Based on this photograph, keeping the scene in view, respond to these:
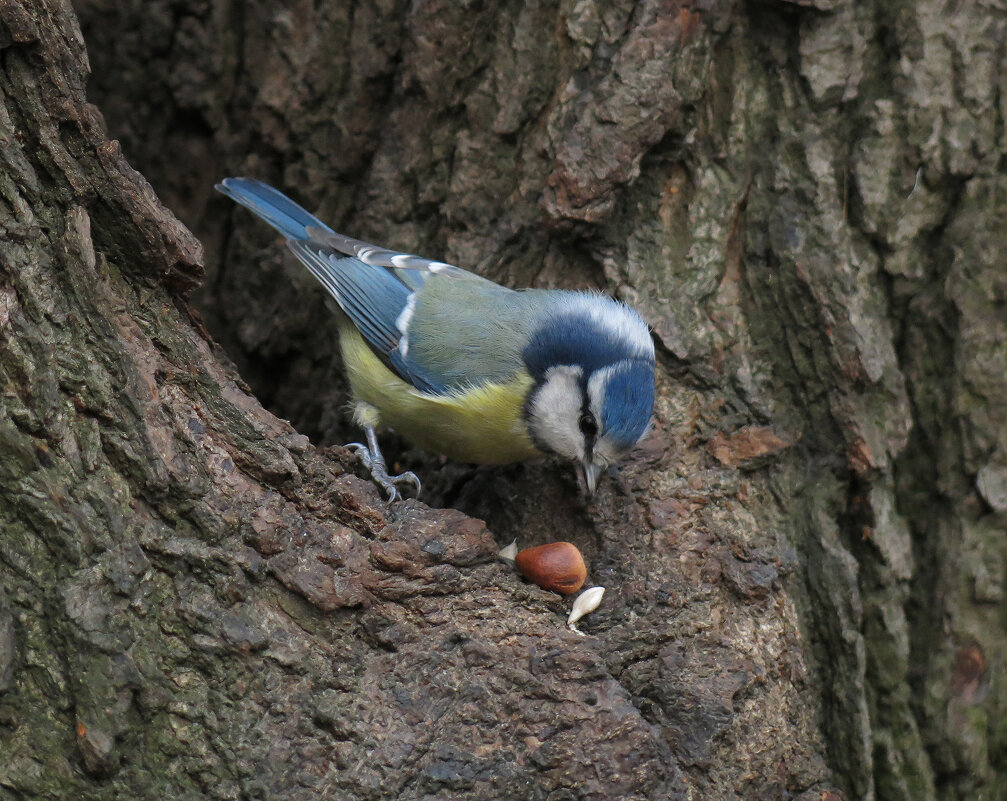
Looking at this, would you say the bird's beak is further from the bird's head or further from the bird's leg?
the bird's leg

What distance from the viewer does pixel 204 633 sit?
1682 millimetres

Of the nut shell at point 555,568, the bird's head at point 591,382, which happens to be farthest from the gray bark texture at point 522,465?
the bird's head at point 591,382

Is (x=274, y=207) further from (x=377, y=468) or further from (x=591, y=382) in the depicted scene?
(x=591, y=382)

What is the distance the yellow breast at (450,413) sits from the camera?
2.46m

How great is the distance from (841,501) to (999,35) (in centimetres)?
124

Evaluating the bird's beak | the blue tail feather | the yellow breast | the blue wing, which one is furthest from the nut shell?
the blue tail feather

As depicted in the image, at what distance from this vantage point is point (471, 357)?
2578 mm

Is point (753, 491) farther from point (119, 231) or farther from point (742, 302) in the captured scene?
point (119, 231)

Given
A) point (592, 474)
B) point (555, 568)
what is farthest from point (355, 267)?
point (555, 568)

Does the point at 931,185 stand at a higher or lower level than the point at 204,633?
higher

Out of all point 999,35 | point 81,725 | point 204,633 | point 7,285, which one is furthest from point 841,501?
point 7,285

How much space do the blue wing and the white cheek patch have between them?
470mm

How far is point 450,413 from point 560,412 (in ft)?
1.00

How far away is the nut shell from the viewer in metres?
2.05
